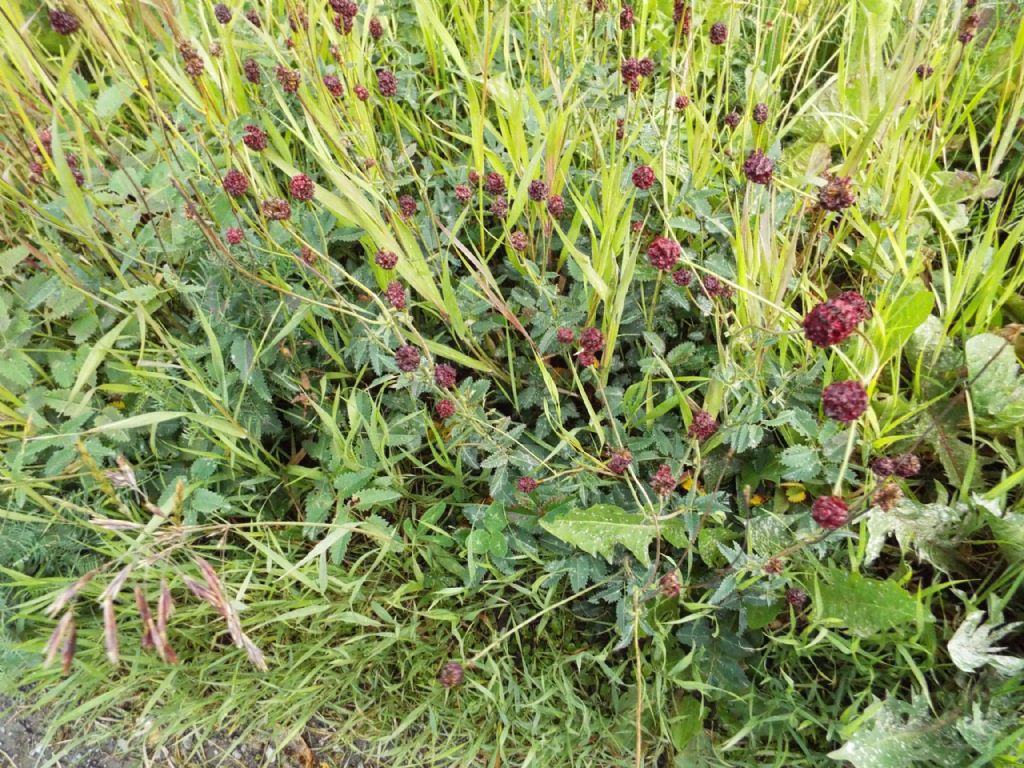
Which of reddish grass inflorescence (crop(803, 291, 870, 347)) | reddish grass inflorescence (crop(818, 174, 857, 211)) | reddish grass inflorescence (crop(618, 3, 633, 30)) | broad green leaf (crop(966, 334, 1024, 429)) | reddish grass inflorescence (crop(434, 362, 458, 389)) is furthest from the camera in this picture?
reddish grass inflorescence (crop(618, 3, 633, 30))

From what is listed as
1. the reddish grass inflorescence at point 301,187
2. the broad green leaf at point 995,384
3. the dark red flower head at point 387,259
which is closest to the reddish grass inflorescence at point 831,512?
the broad green leaf at point 995,384

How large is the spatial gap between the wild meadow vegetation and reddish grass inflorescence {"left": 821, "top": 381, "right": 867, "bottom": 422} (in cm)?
24

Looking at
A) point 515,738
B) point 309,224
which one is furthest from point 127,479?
point 515,738

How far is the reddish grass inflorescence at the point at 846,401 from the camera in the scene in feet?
3.12

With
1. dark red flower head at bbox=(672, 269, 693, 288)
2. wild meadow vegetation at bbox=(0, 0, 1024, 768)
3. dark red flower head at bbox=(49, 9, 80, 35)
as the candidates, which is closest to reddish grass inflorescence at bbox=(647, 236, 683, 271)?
wild meadow vegetation at bbox=(0, 0, 1024, 768)

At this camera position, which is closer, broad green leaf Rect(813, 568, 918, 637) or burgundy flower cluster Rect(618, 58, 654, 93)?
broad green leaf Rect(813, 568, 918, 637)

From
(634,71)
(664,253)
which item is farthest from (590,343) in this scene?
(634,71)

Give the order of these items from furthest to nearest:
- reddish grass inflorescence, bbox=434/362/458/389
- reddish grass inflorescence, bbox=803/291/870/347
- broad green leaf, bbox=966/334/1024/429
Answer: broad green leaf, bbox=966/334/1024/429, reddish grass inflorescence, bbox=434/362/458/389, reddish grass inflorescence, bbox=803/291/870/347

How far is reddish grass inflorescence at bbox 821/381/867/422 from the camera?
952 mm

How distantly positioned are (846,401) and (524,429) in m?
0.73

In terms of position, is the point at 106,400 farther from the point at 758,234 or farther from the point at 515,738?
the point at 758,234

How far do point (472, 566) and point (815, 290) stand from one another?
97 centimetres

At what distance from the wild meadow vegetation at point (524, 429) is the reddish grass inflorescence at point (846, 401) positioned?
24 centimetres

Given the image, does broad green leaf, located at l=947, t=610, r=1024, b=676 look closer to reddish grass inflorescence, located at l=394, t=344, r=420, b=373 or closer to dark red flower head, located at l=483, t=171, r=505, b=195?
reddish grass inflorescence, located at l=394, t=344, r=420, b=373
